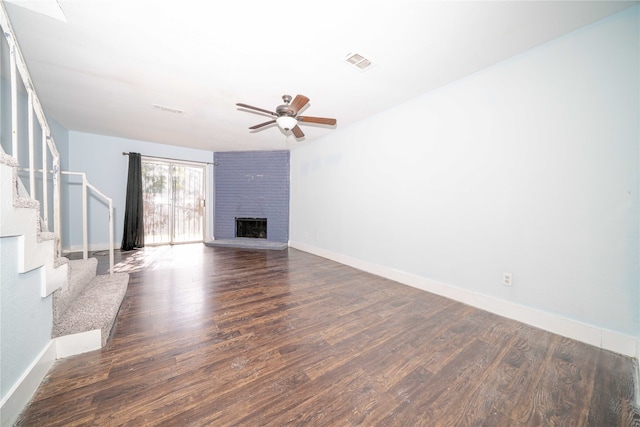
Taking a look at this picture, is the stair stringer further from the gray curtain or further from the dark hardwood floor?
the gray curtain

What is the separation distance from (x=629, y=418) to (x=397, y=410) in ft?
4.05

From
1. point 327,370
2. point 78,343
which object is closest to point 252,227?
point 78,343

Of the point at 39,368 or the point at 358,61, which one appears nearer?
the point at 39,368

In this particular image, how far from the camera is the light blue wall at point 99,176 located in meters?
4.67

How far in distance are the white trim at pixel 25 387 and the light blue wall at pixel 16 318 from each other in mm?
23

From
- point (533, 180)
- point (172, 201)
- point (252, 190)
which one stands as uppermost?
point (252, 190)

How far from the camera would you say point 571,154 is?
1.91 m

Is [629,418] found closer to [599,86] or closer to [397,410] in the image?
[397,410]

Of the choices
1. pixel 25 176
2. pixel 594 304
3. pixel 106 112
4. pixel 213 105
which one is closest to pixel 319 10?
pixel 213 105

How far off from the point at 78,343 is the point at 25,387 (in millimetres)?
423

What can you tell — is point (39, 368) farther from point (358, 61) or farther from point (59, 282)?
point (358, 61)

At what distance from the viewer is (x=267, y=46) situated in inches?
81.4

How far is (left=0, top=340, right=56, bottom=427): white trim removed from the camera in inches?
41.1

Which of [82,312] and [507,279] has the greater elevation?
[507,279]
